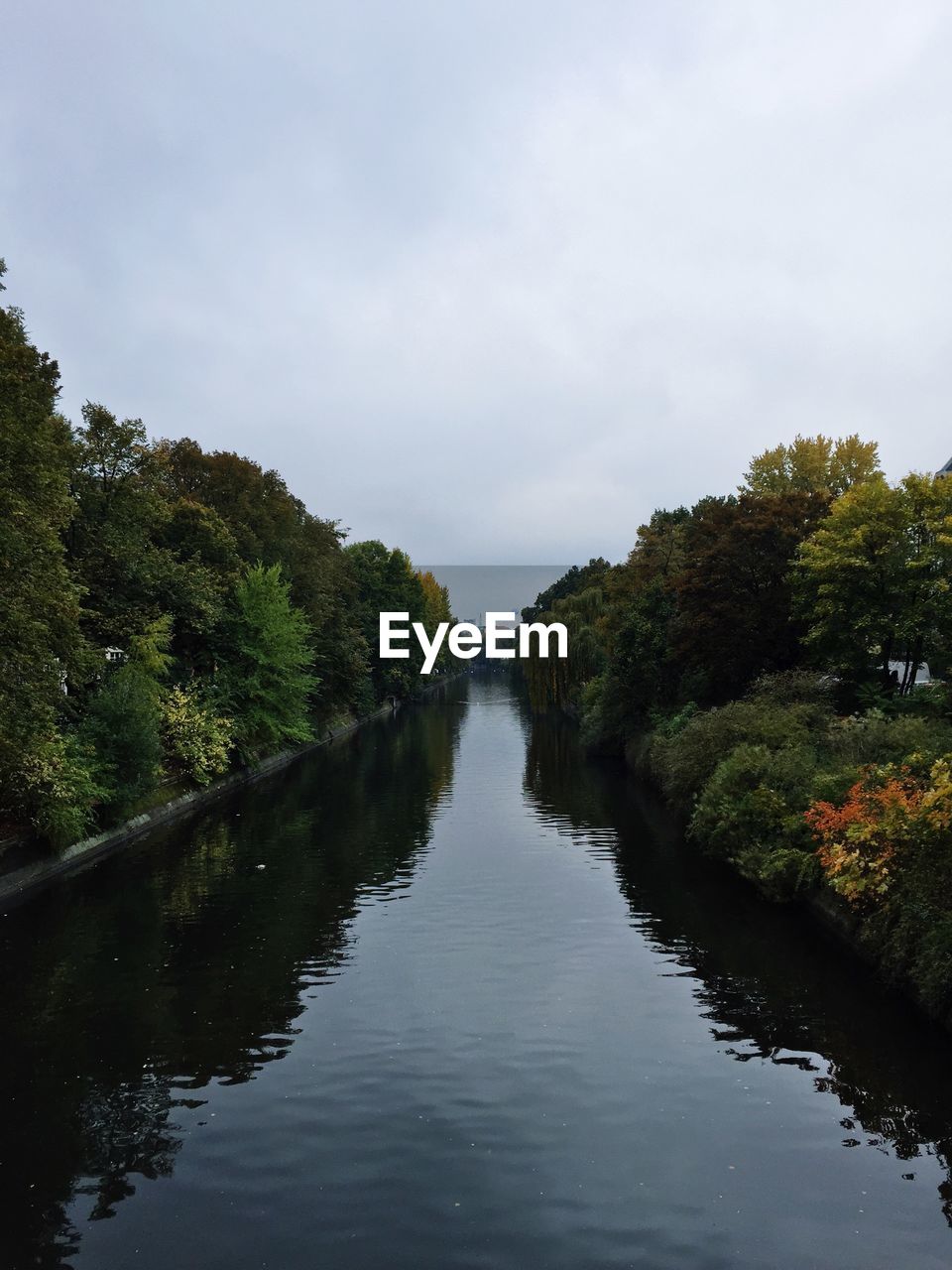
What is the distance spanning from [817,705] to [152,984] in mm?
21236

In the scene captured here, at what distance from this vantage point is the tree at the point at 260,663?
43.3 metres

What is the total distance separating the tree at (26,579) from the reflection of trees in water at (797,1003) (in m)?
15.7

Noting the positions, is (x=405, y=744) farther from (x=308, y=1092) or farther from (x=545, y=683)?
(x=308, y=1092)

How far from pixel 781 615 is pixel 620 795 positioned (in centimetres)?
1051

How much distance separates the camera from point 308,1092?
12.0m

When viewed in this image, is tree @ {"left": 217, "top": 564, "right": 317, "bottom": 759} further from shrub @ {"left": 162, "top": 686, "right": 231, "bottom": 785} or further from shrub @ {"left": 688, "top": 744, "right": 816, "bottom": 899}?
shrub @ {"left": 688, "top": 744, "right": 816, "bottom": 899}

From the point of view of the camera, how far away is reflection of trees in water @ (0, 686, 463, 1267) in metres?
10.3

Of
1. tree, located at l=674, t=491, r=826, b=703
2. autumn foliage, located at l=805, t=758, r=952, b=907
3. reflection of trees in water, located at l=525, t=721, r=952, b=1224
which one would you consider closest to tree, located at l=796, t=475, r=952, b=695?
tree, located at l=674, t=491, r=826, b=703

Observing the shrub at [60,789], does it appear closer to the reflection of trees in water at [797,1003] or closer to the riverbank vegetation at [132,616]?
the riverbank vegetation at [132,616]

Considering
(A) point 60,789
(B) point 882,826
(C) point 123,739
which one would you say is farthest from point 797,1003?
(C) point 123,739

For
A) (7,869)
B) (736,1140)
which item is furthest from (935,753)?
(7,869)

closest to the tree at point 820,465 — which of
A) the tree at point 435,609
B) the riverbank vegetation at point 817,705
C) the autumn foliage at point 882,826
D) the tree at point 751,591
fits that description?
the riverbank vegetation at point 817,705

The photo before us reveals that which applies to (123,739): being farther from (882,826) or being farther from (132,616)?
(882,826)

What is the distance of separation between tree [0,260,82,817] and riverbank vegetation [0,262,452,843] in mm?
48
